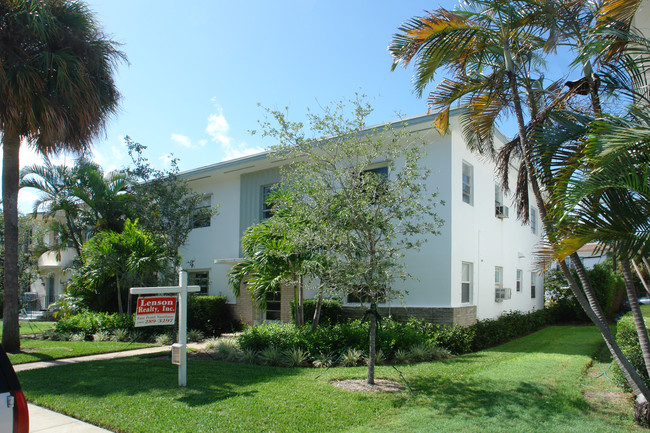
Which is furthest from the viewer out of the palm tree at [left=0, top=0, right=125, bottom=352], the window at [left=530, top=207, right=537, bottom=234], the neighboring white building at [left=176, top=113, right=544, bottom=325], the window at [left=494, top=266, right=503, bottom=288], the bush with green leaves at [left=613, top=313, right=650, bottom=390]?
the window at [left=530, top=207, right=537, bottom=234]

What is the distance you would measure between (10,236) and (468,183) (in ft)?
41.2

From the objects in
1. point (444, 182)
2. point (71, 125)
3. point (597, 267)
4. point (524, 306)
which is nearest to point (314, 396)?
point (444, 182)

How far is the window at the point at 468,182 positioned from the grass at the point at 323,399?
19.9 ft

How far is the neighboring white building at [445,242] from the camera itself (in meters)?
13.1

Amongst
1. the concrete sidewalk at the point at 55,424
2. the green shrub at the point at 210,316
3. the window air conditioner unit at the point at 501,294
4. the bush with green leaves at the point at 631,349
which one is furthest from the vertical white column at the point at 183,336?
the window air conditioner unit at the point at 501,294

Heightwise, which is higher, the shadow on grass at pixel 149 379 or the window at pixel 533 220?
the window at pixel 533 220

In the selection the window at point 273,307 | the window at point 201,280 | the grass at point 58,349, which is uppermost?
the window at point 201,280

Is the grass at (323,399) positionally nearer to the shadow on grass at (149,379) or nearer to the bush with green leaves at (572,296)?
the shadow on grass at (149,379)

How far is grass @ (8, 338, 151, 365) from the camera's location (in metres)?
11.0

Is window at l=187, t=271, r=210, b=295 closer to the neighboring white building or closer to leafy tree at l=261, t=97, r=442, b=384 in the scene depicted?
the neighboring white building

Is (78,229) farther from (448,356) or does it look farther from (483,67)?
(483,67)

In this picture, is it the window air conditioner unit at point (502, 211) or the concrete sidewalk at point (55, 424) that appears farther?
the window air conditioner unit at point (502, 211)

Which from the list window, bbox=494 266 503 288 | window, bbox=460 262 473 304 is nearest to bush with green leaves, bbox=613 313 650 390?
window, bbox=460 262 473 304

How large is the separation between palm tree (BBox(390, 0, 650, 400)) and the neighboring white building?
333cm
